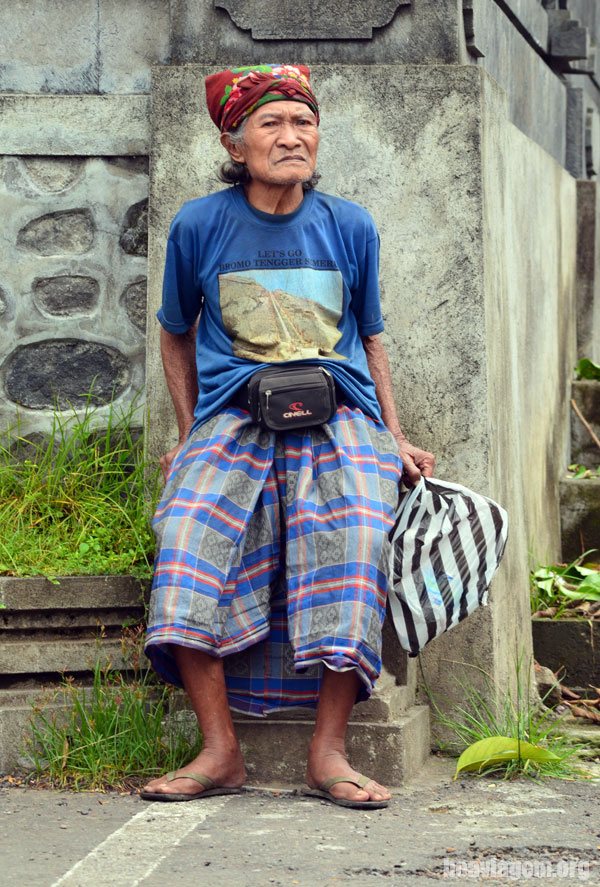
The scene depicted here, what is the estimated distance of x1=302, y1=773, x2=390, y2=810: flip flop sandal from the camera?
4.01 metres

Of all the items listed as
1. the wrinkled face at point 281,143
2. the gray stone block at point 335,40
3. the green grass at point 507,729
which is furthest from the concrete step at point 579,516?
the wrinkled face at point 281,143

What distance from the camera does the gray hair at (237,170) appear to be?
4.31 m

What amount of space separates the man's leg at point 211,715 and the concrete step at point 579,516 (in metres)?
2.91

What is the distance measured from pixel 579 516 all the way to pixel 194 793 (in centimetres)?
321

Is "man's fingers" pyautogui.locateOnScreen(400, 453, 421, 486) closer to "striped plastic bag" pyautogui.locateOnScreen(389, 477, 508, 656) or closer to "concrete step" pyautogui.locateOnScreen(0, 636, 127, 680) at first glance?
"striped plastic bag" pyautogui.locateOnScreen(389, 477, 508, 656)

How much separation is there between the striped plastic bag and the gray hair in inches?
39.5

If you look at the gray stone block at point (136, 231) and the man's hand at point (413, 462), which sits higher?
the gray stone block at point (136, 231)

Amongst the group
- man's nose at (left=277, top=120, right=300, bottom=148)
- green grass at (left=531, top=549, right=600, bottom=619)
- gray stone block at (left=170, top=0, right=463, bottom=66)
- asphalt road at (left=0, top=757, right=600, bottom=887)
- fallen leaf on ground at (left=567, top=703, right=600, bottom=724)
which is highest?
gray stone block at (left=170, top=0, right=463, bottom=66)

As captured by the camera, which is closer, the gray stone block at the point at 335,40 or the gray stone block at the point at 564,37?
the gray stone block at the point at 335,40

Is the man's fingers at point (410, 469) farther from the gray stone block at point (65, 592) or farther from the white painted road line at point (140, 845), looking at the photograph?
the white painted road line at point (140, 845)

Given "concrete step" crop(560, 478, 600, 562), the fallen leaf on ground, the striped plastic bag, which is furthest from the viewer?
"concrete step" crop(560, 478, 600, 562)

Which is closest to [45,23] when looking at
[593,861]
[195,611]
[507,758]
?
[195,611]

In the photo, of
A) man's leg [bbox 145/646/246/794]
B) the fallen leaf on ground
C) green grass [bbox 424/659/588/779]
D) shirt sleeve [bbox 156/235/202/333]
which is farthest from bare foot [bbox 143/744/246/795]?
the fallen leaf on ground

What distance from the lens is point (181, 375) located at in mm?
4535
